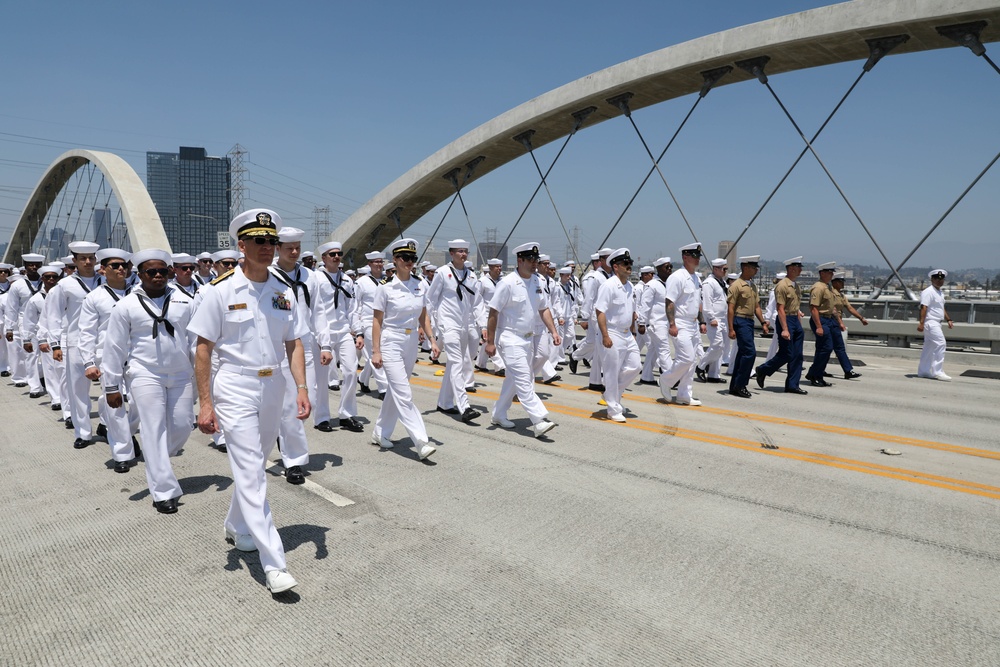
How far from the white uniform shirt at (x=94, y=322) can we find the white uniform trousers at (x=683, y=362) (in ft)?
22.3

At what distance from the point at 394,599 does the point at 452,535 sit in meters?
0.94

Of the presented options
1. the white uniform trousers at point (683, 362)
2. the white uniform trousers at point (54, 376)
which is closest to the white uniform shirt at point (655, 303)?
the white uniform trousers at point (683, 362)

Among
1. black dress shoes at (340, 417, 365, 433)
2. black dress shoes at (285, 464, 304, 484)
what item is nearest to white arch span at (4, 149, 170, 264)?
black dress shoes at (340, 417, 365, 433)

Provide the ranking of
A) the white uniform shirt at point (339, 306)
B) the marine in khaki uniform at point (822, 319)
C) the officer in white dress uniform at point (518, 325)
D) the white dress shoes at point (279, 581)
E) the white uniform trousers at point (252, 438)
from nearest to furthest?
the white dress shoes at point (279, 581)
the white uniform trousers at point (252, 438)
the officer in white dress uniform at point (518, 325)
the white uniform shirt at point (339, 306)
the marine in khaki uniform at point (822, 319)

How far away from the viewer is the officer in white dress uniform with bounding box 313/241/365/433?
26.0 ft

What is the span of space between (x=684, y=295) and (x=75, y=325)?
25.9ft

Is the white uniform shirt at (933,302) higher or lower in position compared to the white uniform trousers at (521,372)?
higher

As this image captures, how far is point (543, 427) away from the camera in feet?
23.7

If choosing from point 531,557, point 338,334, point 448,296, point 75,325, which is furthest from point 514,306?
point 75,325

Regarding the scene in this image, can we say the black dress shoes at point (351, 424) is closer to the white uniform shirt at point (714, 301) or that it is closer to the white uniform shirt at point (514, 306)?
the white uniform shirt at point (514, 306)

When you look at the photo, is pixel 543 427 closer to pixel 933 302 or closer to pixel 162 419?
pixel 162 419

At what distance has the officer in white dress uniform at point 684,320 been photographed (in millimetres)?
9523

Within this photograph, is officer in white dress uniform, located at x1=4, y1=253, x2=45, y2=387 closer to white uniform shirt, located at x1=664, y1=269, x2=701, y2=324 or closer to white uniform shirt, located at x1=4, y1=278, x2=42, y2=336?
white uniform shirt, located at x1=4, y1=278, x2=42, y2=336

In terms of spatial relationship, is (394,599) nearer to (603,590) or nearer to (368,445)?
(603,590)
